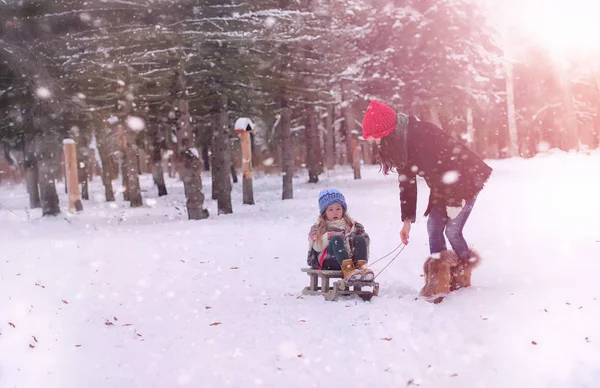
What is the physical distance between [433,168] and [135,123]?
1800 centimetres

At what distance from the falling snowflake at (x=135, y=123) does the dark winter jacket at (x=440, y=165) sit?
1704 cm

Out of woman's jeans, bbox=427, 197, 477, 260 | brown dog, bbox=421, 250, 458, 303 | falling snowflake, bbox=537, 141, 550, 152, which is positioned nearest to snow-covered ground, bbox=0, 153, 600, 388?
brown dog, bbox=421, 250, 458, 303

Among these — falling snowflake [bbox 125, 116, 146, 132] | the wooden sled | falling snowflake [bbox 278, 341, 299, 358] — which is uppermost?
falling snowflake [bbox 125, 116, 146, 132]

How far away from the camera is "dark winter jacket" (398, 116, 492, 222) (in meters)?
5.98

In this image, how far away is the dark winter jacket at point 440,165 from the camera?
598cm

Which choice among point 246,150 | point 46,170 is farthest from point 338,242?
point 46,170

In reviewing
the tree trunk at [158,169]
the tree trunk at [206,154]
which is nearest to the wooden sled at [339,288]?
the tree trunk at [158,169]

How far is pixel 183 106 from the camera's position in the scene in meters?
16.6

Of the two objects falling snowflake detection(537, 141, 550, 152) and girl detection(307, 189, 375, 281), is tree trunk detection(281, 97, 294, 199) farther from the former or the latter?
falling snowflake detection(537, 141, 550, 152)

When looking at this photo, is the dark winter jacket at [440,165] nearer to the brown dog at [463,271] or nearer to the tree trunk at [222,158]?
the brown dog at [463,271]

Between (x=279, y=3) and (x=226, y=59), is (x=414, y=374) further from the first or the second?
(x=279, y=3)

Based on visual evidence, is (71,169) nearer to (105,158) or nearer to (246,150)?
(246,150)

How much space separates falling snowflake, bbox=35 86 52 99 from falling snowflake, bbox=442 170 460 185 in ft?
47.6

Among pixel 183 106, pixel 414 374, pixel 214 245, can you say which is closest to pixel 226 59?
pixel 183 106
